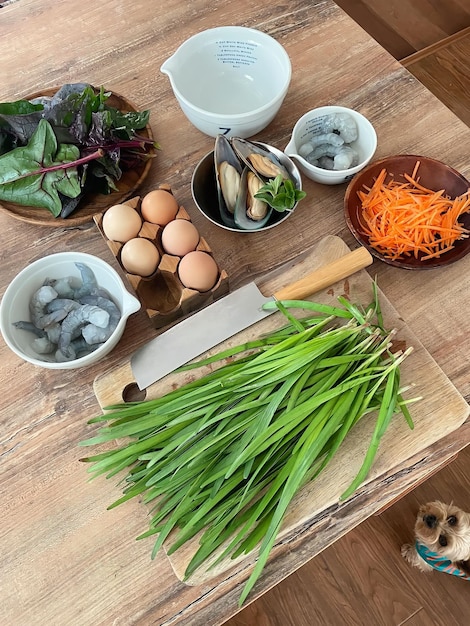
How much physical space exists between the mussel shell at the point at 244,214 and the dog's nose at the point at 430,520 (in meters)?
0.84

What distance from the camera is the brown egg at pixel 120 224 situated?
82 cm

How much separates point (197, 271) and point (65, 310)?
20cm

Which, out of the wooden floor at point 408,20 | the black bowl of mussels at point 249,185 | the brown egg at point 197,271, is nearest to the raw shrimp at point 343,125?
the black bowl of mussels at point 249,185

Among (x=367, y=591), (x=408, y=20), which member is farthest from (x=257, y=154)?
(x=408, y=20)

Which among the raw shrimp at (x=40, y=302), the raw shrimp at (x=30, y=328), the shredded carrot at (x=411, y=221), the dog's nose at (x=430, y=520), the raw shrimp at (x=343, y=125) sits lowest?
the dog's nose at (x=430, y=520)

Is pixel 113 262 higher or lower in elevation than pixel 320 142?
lower

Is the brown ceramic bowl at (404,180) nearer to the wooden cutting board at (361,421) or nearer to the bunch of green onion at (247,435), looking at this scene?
the wooden cutting board at (361,421)

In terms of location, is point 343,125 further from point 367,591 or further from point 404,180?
point 367,591

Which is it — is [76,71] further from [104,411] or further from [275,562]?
[275,562]

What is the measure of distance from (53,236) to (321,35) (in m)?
0.65

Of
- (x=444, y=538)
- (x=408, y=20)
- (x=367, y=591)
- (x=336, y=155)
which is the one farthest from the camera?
(x=408, y=20)

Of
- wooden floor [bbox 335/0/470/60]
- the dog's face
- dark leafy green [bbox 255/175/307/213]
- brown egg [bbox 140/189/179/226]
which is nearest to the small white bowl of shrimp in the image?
dark leafy green [bbox 255/175/307/213]

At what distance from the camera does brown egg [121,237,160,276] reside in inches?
31.7

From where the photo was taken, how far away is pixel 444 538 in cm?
124
